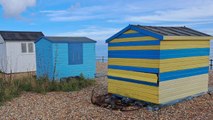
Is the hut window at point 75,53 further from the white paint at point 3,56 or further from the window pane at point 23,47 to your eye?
the white paint at point 3,56

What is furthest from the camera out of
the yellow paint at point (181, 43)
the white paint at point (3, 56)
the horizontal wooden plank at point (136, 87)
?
the white paint at point (3, 56)

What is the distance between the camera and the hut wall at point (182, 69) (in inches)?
231

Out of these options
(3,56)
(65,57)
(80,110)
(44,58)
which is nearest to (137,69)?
(80,110)

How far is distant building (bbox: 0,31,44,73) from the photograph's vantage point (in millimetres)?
14234

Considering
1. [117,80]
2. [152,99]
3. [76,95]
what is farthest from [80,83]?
[152,99]

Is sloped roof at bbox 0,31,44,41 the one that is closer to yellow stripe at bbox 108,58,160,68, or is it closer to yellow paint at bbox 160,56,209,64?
yellow stripe at bbox 108,58,160,68

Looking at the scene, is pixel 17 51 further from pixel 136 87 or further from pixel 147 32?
pixel 147 32

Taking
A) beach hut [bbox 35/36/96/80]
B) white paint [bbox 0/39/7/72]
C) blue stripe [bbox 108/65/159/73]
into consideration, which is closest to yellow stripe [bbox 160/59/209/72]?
blue stripe [bbox 108/65/159/73]

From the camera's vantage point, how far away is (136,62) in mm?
6406

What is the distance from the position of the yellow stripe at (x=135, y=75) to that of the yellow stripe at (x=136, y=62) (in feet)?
0.75

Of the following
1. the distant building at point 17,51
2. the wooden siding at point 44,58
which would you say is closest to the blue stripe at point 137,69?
the wooden siding at point 44,58

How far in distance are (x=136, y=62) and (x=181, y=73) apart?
1301 millimetres

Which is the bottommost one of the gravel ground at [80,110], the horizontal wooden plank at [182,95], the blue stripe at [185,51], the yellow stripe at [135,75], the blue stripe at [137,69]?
the gravel ground at [80,110]

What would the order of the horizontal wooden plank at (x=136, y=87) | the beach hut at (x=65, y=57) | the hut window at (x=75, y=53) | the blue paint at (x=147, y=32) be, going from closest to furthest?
the blue paint at (x=147, y=32)
the horizontal wooden plank at (x=136, y=87)
the beach hut at (x=65, y=57)
the hut window at (x=75, y=53)
